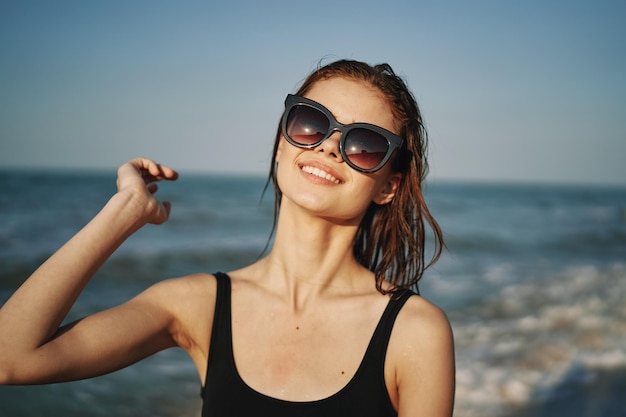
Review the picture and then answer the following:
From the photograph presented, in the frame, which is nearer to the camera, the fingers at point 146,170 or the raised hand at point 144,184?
the raised hand at point 144,184

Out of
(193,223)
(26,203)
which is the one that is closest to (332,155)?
(193,223)

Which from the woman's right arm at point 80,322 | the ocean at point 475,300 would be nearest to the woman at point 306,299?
the woman's right arm at point 80,322

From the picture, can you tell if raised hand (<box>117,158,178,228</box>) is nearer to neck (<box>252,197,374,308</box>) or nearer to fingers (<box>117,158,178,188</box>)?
fingers (<box>117,158,178,188</box>)

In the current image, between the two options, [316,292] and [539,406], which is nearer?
[316,292]

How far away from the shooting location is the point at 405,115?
127 inches

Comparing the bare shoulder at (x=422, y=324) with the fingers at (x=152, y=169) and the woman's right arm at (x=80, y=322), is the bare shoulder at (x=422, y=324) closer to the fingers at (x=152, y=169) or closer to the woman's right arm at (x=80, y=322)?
the woman's right arm at (x=80, y=322)

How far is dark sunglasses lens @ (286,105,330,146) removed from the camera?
301cm

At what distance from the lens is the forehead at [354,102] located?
3.05 meters

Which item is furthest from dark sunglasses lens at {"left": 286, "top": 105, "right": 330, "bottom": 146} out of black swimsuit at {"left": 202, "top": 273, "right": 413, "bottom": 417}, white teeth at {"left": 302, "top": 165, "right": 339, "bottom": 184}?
black swimsuit at {"left": 202, "top": 273, "right": 413, "bottom": 417}

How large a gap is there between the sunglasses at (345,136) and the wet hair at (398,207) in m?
0.22

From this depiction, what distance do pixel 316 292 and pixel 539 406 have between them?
13.1 feet

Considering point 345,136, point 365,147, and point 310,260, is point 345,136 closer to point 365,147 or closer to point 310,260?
point 365,147

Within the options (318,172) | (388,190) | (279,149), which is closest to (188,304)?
(318,172)

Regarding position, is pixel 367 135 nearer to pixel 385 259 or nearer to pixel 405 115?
pixel 405 115
